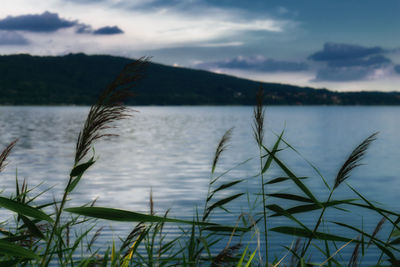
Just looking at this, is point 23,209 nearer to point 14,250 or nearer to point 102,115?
point 14,250

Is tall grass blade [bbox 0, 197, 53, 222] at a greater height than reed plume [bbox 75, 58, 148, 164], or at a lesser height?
lesser

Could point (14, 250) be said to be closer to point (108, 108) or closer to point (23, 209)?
point (23, 209)

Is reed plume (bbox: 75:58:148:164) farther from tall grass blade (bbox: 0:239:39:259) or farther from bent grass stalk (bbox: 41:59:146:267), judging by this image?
tall grass blade (bbox: 0:239:39:259)

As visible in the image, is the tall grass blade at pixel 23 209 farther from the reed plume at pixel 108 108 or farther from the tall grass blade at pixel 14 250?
the reed plume at pixel 108 108

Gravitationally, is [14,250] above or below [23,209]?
below

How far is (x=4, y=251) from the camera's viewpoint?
7.94 ft

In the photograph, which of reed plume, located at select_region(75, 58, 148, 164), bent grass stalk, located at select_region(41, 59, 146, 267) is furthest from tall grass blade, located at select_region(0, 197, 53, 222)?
reed plume, located at select_region(75, 58, 148, 164)

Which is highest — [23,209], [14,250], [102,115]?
[102,115]

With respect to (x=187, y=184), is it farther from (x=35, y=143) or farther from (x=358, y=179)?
(x=35, y=143)

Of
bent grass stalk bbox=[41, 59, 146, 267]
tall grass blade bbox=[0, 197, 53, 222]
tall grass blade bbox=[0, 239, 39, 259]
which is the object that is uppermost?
bent grass stalk bbox=[41, 59, 146, 267]

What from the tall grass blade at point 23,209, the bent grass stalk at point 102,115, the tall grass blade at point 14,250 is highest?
the bent grass stalk at point 102,115

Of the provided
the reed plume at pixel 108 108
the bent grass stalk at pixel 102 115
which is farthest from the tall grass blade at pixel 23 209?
the reed plume at pixel 108 108

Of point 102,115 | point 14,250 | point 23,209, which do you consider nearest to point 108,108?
point 102,115

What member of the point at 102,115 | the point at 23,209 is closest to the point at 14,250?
the point at 23,209
